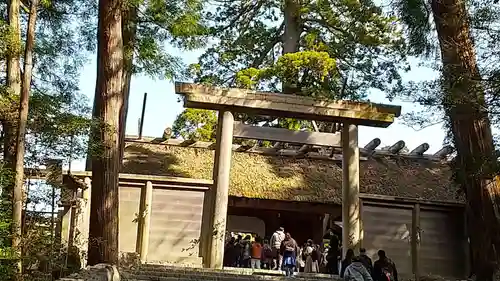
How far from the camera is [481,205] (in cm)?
1023

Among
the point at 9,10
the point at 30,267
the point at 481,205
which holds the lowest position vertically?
the point at 30,267

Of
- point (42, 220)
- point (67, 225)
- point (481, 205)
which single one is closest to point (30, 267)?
point (42, 220)

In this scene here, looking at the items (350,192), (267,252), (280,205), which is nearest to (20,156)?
(350,192)

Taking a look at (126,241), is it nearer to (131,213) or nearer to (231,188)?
(131,213)

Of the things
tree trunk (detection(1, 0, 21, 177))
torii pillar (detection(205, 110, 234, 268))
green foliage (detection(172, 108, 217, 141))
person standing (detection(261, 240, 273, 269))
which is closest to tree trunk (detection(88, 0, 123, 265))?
tree trunk (detection(1, 0, 21, 177))

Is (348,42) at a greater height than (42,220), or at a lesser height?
greater

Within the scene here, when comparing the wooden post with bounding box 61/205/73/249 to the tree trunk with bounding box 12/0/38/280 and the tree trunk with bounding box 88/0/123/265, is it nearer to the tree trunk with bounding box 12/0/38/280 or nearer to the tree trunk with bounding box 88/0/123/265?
the tree trunk with bounding box 88/0/123/265

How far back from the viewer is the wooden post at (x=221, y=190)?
11.8 metres

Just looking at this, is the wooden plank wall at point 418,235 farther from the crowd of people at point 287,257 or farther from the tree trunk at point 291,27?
the tree trunk at point 291,27

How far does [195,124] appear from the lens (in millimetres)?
20844

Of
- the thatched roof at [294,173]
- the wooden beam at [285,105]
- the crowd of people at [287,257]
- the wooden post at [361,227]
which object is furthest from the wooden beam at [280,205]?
the wooden beam at [285,105]

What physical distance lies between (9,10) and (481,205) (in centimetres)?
837

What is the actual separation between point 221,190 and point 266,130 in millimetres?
1931

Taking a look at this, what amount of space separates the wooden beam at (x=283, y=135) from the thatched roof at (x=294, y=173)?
8.45ft
